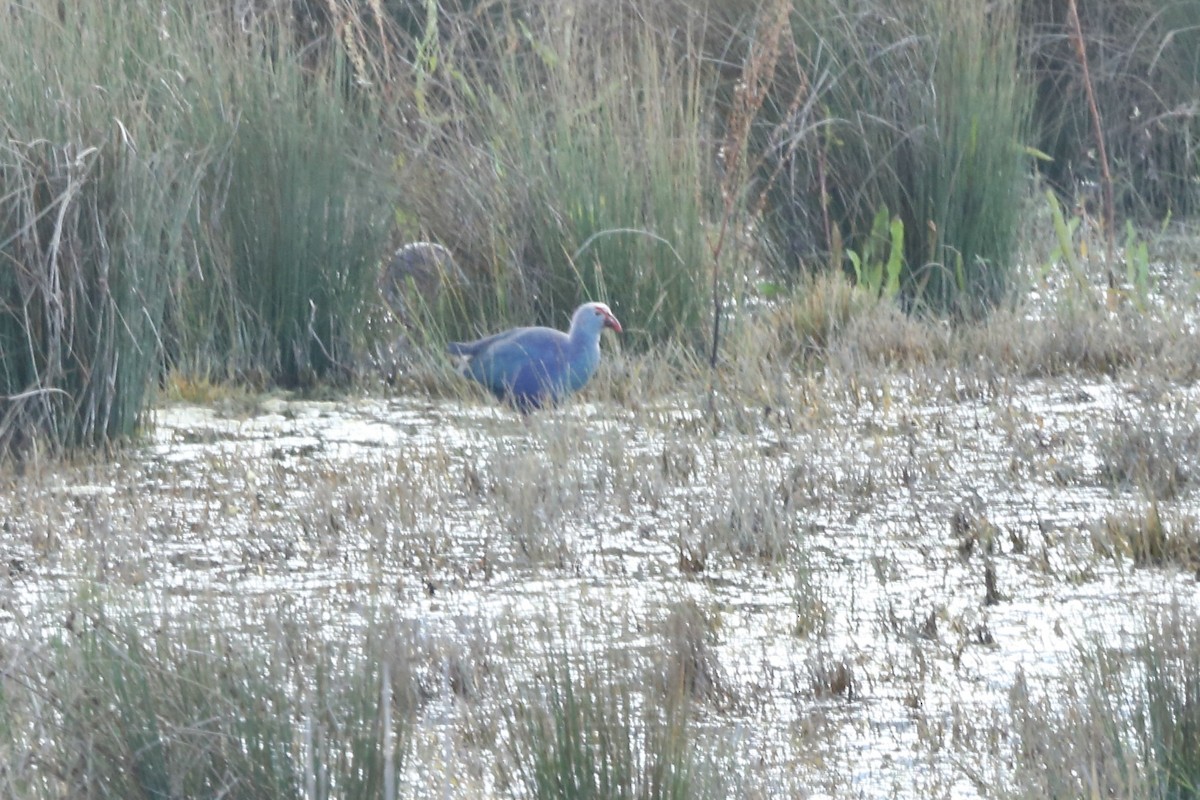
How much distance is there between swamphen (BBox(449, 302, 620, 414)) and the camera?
5.04 meters

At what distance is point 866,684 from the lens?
2930 mm

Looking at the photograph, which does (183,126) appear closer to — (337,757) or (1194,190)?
(337,757)

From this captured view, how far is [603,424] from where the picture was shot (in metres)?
4.82

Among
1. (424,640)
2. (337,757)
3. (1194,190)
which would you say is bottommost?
(1194,190)

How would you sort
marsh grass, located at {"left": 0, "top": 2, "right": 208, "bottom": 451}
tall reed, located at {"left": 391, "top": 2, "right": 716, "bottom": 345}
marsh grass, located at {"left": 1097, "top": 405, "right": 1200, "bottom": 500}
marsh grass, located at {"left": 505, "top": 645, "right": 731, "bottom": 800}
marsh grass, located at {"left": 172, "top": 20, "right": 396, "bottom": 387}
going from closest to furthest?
1. marsh grass, located at {"left": 505, "top": 645, "right": 731, "bottom": 800}
2. marsh grass, located at {"left": 1097, "top": 405, "right": 1200, "bottom": 500}
3. marsh grass, located at {"left": 0, "top": 2, "right": 208, "bottom": 451}
4. marsh grass, located at {"left": 172, "top": 20, "right": 396, "bottom": 387}
5. tall reed, located at {"left": 391, "top": 2, "right": 716, "bottom": 345}

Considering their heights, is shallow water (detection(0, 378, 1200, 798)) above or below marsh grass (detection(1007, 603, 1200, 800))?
below

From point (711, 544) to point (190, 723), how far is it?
1.58 metres

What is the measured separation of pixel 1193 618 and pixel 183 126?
3548mm

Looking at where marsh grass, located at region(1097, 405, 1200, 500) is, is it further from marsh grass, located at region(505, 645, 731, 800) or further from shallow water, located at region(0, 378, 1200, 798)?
marsh grass, located at region(505, 645, 731, 800)

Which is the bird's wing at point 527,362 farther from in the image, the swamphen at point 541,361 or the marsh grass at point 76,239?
the marsh grass at point 76,239

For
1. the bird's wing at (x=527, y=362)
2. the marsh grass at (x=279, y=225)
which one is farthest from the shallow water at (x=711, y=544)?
the marsh grass at (x=279, y=225)

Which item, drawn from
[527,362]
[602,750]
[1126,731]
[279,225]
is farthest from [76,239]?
[1126,731]

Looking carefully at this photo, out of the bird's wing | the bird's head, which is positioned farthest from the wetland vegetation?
the bird's head

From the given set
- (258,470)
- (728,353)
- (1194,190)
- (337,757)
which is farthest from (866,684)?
(1194,190)
